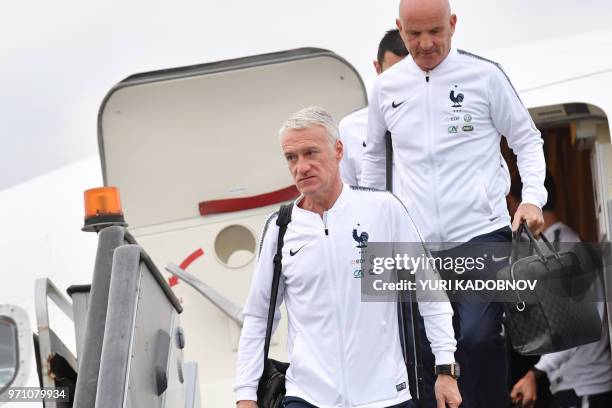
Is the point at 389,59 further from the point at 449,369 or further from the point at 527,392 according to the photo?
the point at 527,392

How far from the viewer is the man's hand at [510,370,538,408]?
7738 mm

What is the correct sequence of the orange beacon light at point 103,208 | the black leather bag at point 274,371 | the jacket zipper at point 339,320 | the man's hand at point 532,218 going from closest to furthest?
the jacket zipper at point 339,320, the black leather bag at point 274,371, the man's hand at point 532,218, the orange beacon light at point 103,208

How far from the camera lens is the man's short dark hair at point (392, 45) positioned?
662cm

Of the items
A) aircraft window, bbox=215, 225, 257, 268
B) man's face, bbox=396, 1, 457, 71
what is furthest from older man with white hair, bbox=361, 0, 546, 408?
aircraft window, bbox=215, 225, 257, 268

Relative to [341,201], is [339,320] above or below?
below

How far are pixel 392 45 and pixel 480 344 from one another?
5.90ft

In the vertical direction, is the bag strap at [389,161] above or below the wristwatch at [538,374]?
above

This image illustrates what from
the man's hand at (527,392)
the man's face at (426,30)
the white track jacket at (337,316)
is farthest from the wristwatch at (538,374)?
the white track jacket at (337,316)

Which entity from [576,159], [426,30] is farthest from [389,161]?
[576,159]

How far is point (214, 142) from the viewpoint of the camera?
869 cm

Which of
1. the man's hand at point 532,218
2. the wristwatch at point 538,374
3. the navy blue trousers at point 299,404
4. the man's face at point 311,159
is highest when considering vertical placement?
the man's face at point 311,159

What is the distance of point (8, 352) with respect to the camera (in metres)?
6.95

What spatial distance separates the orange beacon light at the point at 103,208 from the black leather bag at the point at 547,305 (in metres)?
2.35

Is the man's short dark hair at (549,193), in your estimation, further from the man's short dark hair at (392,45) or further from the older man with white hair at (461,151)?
the older man with white hair at (461,151)
